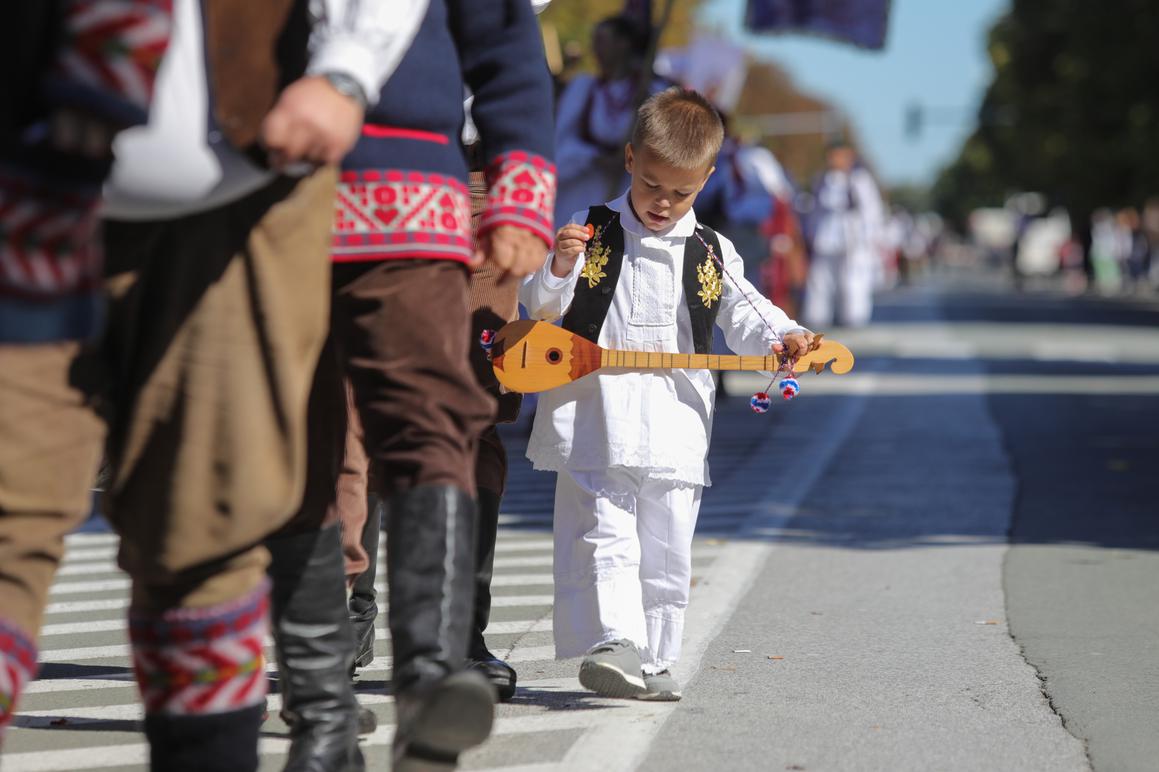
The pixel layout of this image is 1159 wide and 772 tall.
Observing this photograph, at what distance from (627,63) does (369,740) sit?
716cm

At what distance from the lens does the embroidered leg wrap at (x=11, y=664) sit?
3070mm

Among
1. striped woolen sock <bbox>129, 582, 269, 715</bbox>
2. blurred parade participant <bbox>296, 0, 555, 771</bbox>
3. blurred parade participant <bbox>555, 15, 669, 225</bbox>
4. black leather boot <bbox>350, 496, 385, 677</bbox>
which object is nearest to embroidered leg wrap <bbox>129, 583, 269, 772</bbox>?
striped woolen sock <bbox>129, 582, 269, 715</bbox>

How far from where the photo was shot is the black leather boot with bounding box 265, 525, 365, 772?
381 centimetres

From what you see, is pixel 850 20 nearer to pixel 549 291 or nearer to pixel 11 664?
pixel 549 291

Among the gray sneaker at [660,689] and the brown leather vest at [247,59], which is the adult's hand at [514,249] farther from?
the gray sneaker at [660,689]

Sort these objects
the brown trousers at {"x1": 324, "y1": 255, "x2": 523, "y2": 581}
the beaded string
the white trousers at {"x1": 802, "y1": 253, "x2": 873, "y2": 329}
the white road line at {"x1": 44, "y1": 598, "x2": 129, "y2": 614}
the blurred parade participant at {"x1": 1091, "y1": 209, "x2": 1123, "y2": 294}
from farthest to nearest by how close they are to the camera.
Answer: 1. the blurred parade participant at {"x1": 1091, "y1": 209, "x2": 1123, "y2": 294}
2. the white trousers at {"x1": 802, "y1": 253, "x2": 873, "y2": 329}
3. the white road line at {"x1": 44, "y1": 598, "x2": 129, "y2": 614}
4. the beaded string
5. the brown trousers at {"x1": 324, "y1": 255, "x2": 523, "y2": 581}

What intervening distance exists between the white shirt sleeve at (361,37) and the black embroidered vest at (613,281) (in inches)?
68.3

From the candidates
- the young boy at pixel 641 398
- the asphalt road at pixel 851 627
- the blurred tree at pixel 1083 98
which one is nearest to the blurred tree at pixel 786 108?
the blurred tree at pixel 1083 98

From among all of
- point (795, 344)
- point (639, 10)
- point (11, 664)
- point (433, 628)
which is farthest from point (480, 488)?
point (639, 10)

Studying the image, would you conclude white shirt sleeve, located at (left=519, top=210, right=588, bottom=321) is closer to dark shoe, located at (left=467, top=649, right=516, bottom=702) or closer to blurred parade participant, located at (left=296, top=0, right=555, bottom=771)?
dark shoe, located at (left=467, top=649, right=516, bottom=702)

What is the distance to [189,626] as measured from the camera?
323 centimetres

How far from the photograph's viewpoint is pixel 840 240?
25.6 metres

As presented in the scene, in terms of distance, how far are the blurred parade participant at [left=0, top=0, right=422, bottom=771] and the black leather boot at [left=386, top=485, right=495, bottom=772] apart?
0.27 meters

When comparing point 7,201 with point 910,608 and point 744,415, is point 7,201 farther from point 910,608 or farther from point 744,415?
point 744,415
